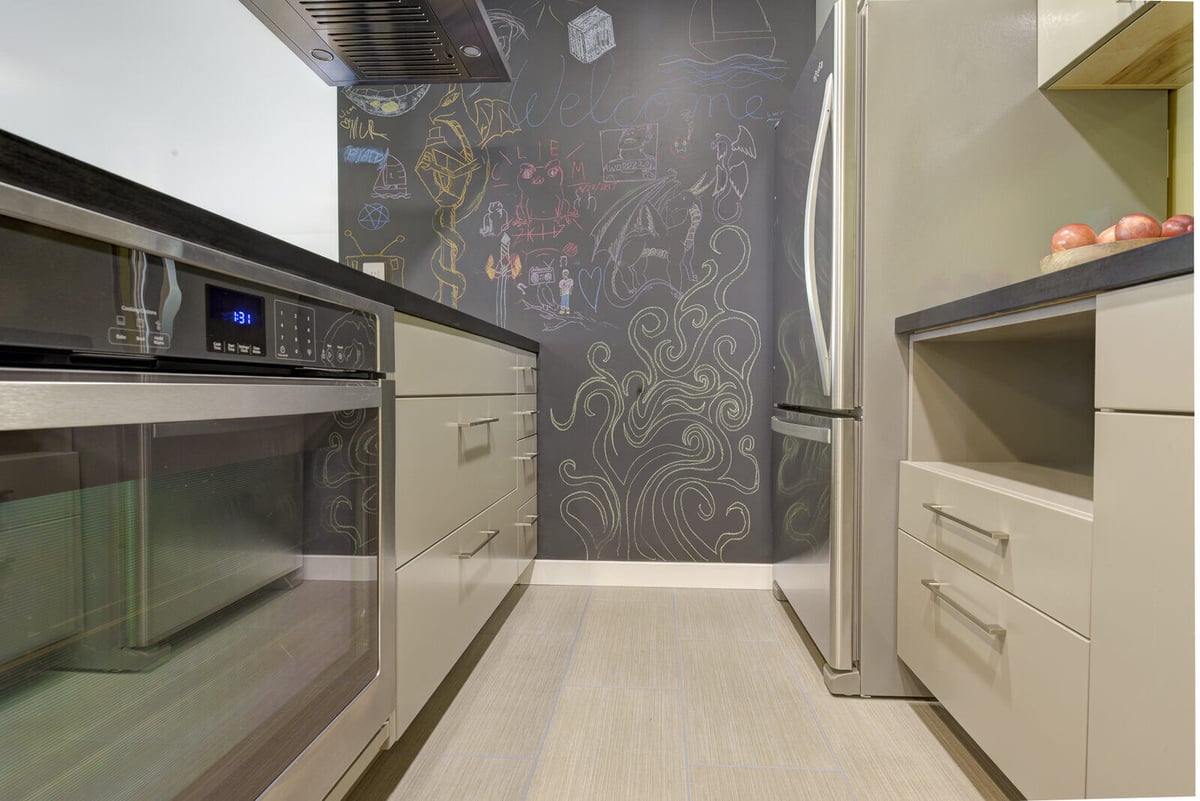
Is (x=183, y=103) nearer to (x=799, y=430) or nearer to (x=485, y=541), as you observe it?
(x=485, y=541)

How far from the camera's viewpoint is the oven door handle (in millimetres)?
437

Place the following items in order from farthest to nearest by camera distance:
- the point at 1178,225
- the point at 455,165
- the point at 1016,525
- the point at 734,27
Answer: the point at 455,165 < the point at 734,27 < the point at 1178,225 < the point at 1016,525

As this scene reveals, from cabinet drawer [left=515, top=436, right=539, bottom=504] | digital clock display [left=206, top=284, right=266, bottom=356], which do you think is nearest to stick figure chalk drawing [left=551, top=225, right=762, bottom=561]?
cabinet drawer [left=515, top=436, right=539, bottom=504]

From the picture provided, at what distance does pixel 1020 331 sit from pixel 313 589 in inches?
51.9

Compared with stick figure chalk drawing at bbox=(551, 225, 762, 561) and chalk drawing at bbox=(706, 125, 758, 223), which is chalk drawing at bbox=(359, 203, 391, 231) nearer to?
stick figure chalk drawing at bbox=(551, 225, 762, 561)

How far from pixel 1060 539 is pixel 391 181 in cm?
250

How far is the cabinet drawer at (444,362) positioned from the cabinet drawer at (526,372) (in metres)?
0.22

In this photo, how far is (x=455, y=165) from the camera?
2482 millimetres

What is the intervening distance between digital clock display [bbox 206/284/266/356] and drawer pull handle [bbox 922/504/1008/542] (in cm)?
116

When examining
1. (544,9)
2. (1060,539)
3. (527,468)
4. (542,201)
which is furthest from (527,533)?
(544,9)

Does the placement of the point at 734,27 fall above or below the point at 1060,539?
above

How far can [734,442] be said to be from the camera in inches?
94.1

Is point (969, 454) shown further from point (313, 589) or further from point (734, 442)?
point (313, 589)

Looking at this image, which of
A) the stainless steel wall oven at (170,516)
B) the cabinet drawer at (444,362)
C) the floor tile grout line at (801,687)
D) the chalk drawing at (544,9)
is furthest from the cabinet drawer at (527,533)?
the chalk drawing at (544,9)
